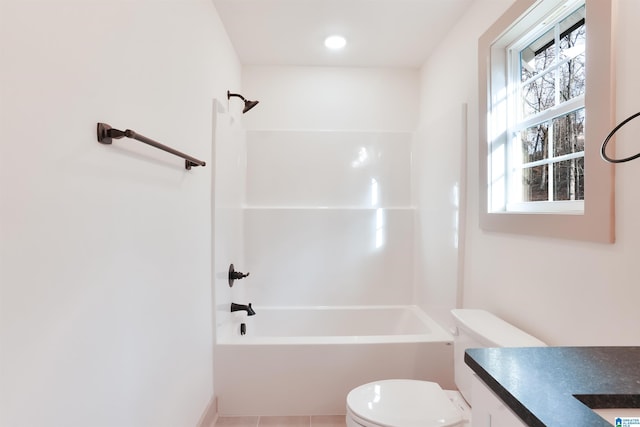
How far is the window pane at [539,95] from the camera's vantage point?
1.49 metres

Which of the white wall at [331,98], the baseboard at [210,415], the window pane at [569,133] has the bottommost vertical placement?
the baseboard at [210,415]

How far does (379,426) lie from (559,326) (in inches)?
30.1

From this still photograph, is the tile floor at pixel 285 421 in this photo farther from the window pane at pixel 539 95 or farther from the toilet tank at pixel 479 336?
the window pane at pixel 539 95

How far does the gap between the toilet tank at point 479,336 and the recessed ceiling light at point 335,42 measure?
195 centimetres

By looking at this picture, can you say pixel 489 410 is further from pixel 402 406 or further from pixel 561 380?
pixel 402 406

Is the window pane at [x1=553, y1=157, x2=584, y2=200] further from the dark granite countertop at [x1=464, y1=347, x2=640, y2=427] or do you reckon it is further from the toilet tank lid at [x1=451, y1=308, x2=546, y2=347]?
the dark granite countertop at [x1=464, y1=347, x2=640, y2=427]

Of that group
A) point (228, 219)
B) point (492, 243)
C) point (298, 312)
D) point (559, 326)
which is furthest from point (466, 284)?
point (228, 219)

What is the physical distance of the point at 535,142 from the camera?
62.7 inches

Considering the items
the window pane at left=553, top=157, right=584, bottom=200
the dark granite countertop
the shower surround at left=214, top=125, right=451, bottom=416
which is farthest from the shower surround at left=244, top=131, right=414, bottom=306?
the dark granite countertop

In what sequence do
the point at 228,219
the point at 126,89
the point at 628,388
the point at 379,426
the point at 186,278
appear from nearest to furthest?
the point at 628,388 < the point at 126,89 < the point at 379,426 < the point at 186,278 < the point at 228,219

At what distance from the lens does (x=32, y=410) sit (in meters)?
0.72

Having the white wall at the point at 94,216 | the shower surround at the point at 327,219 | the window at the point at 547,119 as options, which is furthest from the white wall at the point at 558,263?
the white wall at the point at 94,216

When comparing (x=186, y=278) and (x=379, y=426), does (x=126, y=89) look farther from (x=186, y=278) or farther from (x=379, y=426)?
(x=379, y=426)

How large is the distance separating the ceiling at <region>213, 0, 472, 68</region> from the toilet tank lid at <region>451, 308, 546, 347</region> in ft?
5.71
